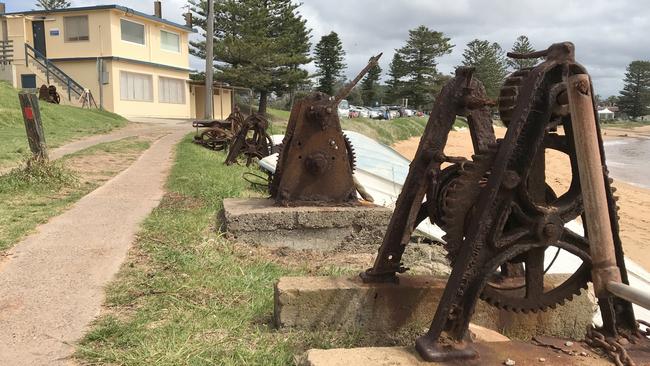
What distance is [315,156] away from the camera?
5.90m

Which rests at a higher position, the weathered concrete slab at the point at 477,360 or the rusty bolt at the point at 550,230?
the rusty bolt at the point at 550,230

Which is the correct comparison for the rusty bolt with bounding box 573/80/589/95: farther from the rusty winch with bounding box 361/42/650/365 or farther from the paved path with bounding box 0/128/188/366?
the paved path with bounding box 0/128/188/366

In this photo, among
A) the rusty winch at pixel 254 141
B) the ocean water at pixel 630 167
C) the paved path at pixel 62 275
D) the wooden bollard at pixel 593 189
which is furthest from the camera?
the ocean water at pixel 630 167

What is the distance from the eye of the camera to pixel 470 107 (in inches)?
130

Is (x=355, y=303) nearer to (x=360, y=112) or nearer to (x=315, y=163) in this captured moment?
(x=315, y=163)

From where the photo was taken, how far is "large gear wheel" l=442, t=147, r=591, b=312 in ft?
8.80

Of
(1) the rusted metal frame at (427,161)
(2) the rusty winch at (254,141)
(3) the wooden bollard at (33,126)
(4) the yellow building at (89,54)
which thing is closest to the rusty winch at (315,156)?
(1) the rusted metal frame at (427,161)

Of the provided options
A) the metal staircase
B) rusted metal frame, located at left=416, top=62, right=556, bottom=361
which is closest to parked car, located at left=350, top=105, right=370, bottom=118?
the metal staircase

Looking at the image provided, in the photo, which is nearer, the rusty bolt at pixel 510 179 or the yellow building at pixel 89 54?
the rusty bolt at pixel 510 179

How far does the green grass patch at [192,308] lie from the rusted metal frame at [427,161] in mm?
641

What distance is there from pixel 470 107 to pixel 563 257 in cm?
343

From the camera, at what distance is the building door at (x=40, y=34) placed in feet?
106

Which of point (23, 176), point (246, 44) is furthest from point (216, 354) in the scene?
point (246, 44)

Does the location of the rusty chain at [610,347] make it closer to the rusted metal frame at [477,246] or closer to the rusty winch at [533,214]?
the rusty winch at [533,214]
